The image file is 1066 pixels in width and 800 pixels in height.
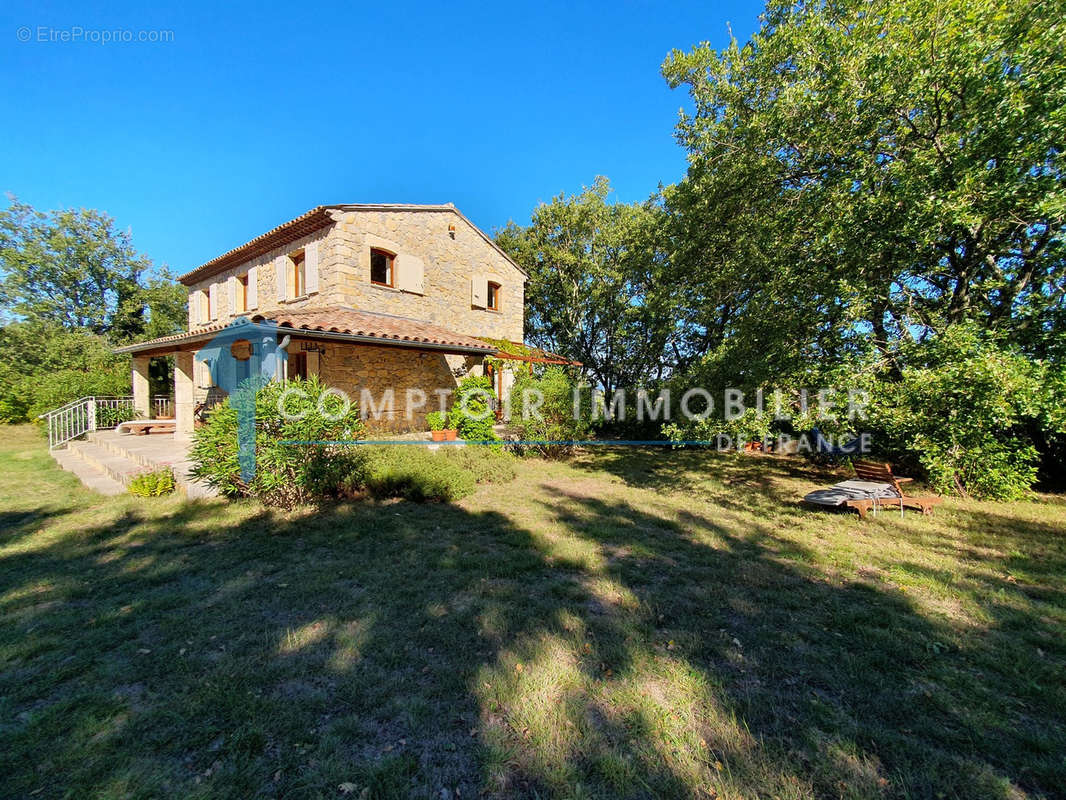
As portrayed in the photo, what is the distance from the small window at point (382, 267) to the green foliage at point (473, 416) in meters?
4.39

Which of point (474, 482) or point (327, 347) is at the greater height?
point (327, 347)

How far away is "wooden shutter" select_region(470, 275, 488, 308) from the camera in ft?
45.9

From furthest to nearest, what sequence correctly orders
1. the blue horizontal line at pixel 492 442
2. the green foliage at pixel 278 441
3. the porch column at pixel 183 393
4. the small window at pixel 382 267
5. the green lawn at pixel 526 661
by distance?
1. the small window at pixel 382 267
2. the porch column at pixel 183 393
3. the blue horizontal line at pixel 492 442
4. the green foliage at pixel 278 441
5. the green lawn at pixel 526 661

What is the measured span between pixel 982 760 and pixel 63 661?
5.59 m

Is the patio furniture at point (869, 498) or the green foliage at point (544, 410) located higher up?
the green foliage at point (544, 410)

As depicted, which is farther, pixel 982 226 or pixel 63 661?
pixel 982 226

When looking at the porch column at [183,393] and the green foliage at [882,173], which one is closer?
the green foliage at [882,173]

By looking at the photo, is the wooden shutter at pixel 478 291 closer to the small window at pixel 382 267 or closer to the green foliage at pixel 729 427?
the small window at pixel 382 267

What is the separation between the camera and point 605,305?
19312 mm

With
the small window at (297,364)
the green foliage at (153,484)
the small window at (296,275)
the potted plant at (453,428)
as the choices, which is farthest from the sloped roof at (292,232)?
the green foliage at (153,484)

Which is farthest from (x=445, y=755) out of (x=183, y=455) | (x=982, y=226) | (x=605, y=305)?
(x=605, y=305)

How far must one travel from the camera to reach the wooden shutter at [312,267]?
10828 millimetres

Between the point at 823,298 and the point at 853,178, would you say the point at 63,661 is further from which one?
the point at 853,178

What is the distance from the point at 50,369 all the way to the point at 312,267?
19.2m
